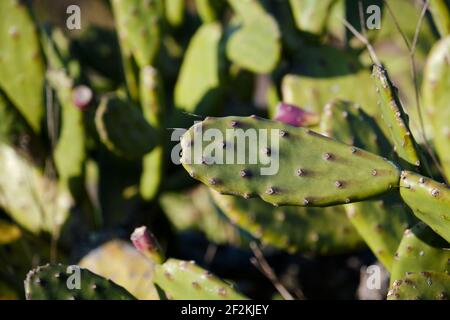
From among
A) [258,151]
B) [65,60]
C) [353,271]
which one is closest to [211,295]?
[258,151]

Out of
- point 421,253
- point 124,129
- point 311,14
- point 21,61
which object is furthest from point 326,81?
point 421,253

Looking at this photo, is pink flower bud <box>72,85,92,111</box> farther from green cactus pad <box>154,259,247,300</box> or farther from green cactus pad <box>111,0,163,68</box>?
green cactus pad <box>154,259,247,300</box>

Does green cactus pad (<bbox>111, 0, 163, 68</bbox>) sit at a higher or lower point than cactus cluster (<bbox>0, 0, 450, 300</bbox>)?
higher

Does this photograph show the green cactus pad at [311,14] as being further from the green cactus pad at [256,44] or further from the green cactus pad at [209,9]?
the green cactus pad at [209,9]

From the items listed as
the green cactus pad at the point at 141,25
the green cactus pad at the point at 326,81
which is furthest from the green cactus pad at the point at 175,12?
the green cactus pad at the point at 326,81

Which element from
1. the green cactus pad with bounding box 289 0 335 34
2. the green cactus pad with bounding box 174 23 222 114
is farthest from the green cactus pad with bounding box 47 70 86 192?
the green cactus pad with bounding box 289 0 335 34
